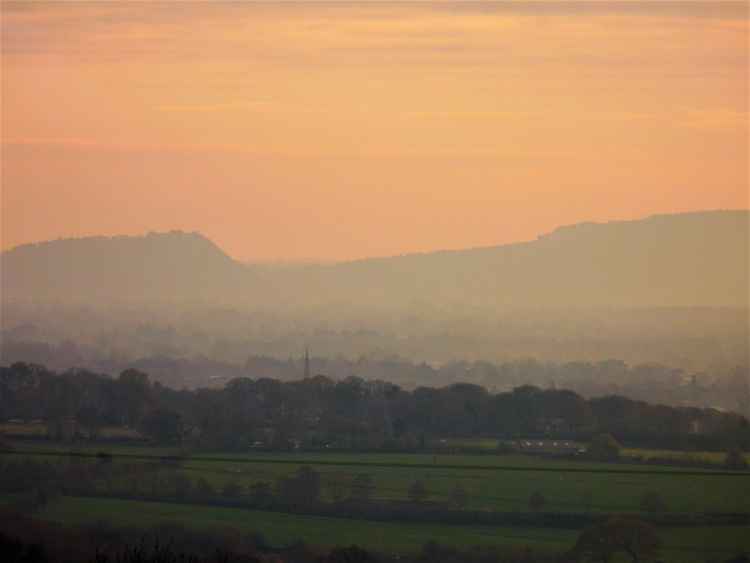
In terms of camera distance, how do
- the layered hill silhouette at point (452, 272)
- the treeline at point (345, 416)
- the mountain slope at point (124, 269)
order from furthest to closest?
1. the mountain slope at point (124, 269)
2. the layered hill silhouette at point (452, 272)
3. the treeline at point (345, 416)

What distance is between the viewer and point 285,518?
1873 centimetres

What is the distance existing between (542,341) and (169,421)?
41.5 meters

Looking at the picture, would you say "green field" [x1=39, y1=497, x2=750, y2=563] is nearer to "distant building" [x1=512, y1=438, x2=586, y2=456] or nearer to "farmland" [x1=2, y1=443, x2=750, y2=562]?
"farmland" [x1=2, y1=443, x2=750, y2=562]

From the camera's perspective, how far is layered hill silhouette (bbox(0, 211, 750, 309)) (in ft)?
212

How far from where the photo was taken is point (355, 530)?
711 inches

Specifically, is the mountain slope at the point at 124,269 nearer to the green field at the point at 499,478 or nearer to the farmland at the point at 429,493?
the green field at the point at 499,478

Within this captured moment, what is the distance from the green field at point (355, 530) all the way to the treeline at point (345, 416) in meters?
4.32

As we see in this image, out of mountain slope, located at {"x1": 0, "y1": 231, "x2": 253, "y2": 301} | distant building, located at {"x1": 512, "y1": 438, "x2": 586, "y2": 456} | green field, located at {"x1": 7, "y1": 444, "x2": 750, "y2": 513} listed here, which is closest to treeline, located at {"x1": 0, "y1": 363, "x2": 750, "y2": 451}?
distant building, located at {"x1": 512, "y1": 438, "x2": 586, "y2": 456}

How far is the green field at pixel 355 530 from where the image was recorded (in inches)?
676

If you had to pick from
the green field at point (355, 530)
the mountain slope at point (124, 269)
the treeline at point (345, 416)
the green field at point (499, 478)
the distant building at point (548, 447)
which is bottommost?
the green field at point (355, 530)

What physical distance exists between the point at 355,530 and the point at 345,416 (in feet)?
25.0

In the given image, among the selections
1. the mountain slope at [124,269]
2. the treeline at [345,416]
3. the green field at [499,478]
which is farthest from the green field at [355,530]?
the mountain slope at [124,269]

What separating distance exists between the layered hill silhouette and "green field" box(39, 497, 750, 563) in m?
35.5

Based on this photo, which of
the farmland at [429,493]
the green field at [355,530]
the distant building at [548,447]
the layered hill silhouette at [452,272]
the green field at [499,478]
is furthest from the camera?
the layered hill silhouette at [452,272]
